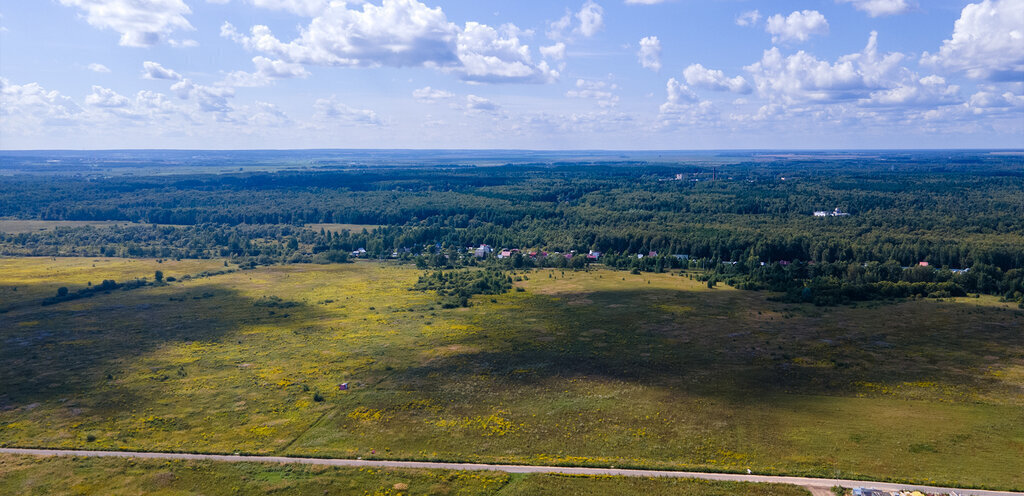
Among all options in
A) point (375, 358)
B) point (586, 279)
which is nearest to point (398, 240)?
point (586, 279)

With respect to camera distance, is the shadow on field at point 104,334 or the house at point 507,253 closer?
the shadow on field at point 104,334

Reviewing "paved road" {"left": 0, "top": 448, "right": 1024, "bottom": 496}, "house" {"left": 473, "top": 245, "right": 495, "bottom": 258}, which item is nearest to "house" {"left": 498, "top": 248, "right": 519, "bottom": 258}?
"house" {"left": 473, "top": 245, "right": 495, "bottom": 258}

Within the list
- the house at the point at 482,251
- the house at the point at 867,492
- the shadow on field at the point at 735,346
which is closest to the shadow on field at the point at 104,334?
the shadow on field at the point at 735,346

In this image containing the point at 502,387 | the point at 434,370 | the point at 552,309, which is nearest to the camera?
the point at 502,387

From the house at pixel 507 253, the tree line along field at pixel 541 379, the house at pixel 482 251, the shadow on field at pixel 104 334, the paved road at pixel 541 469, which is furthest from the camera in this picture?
the house at pixel 482 251

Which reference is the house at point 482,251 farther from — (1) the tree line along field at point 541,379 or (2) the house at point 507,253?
(1) the tree line along field at point 541,379

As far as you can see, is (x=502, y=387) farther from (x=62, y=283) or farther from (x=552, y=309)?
(x=62, y=283)

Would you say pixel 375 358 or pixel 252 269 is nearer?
pixel 375 358
